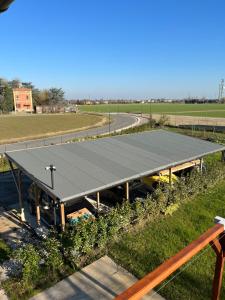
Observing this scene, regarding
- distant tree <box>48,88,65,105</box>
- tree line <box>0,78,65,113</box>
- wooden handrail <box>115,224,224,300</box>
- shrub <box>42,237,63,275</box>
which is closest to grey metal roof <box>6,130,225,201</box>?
shrub <box>42,237,63,275</box>

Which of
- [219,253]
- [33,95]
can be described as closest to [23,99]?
[33,95]

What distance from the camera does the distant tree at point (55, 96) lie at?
378 feet

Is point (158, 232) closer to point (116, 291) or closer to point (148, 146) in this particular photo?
point (116, 291)

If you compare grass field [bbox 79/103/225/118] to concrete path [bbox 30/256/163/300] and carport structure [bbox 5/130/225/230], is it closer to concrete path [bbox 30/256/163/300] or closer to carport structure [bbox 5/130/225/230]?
carport structure [bbox 5/130/225/230]

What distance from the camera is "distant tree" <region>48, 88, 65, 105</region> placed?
11522 cm

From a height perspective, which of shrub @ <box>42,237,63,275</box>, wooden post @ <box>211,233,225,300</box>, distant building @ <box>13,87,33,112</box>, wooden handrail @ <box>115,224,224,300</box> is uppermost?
distant building @ <box>13,87,33,112</box>

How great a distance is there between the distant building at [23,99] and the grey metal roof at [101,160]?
88.4m

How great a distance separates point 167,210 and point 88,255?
496 cm

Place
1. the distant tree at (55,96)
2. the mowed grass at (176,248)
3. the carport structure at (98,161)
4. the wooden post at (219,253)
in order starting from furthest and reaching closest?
the distant tree at (55,96)
the carport structure at (98,161)
the mowed grass at (176,248)
the wooden post at (219,253)

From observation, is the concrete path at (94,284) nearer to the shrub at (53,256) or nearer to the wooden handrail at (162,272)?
the shrub at (53,256)

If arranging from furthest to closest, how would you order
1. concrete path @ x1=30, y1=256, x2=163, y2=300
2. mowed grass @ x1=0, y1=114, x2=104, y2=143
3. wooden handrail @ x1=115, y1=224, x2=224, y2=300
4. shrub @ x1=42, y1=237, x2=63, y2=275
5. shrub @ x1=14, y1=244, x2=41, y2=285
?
mowed grass @ x1=0, y1=114, x2=104, y2=143 < shrub @ x1=42, y1=237, x2=63, y2=275 < shrub @ x1=14, y1=244, x2=41, y2=285 < concrete path @ x1=30, y1=256, x2=163, y2=300 < wooden handrail @ x1=115, y1=224, x2=224, y2=300

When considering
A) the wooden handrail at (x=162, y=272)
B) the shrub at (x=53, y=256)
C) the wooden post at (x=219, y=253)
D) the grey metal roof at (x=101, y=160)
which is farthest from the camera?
the grey metal roof at (x=101, y=160)

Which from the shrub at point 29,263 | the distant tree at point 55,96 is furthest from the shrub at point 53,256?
the distant tree at point 55,96

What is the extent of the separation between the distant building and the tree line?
5.16ft
